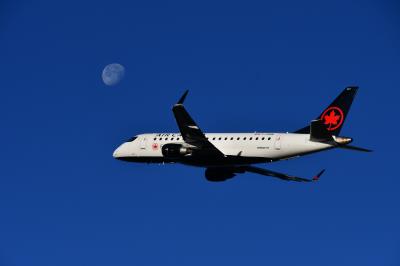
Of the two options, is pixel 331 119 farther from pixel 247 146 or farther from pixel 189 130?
pixel 189 130

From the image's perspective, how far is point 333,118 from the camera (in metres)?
67.4

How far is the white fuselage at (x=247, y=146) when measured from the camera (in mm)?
67688

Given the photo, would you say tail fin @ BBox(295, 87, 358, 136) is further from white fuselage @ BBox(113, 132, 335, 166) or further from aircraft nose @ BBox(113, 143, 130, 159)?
aircraft nose @ BBox(113, 143, 130, 159)

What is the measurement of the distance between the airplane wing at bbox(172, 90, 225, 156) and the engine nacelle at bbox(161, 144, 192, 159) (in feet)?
4.81

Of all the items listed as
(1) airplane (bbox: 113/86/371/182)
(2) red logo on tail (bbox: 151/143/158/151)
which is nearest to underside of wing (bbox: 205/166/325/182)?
(1) airplane (bbox: 113/86/371/182)

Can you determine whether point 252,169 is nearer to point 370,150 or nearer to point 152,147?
point 152,147

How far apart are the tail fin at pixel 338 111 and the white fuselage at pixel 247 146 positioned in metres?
1.86

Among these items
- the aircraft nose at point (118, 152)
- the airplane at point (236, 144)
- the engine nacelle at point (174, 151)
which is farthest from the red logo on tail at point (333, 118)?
the aircraft nose at point (118, 152)

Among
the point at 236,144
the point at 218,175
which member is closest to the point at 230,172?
the point at 218,175

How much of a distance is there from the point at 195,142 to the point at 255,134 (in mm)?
5598

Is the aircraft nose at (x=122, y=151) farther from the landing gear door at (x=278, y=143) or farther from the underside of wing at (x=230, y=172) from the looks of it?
the landing gear door at (x=278, y=143)

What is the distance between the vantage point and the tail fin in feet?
220

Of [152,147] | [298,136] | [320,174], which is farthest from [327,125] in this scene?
[152,147]

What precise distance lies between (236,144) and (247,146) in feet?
4.04
